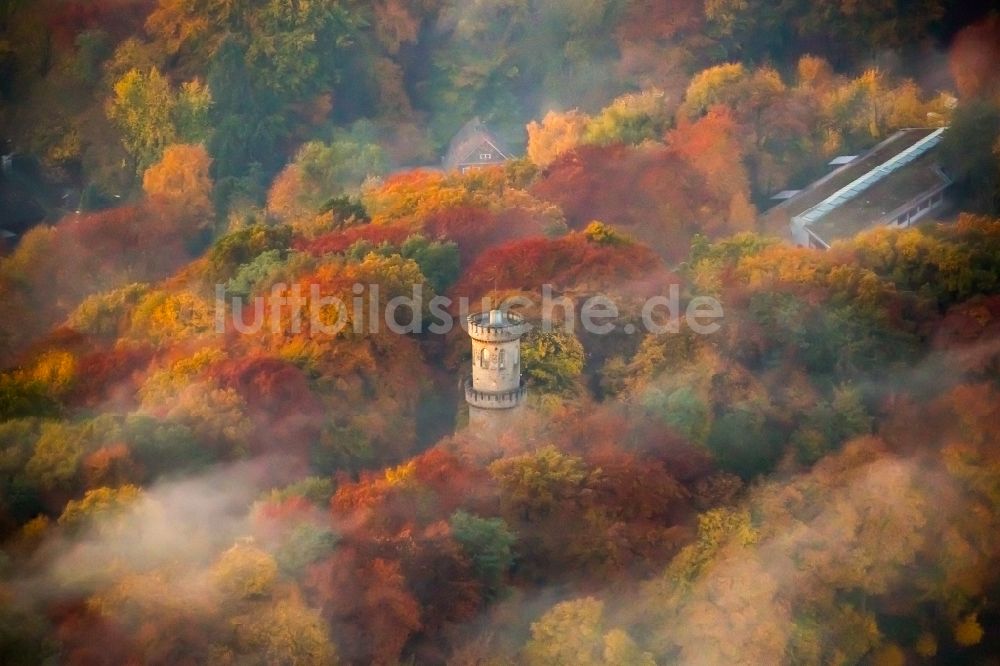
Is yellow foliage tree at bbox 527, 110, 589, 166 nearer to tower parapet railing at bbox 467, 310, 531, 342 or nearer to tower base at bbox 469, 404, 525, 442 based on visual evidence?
tower parapet railing at bbox 467, 310, 531, 342

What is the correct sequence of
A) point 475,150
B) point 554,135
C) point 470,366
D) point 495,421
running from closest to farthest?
point 495,421
point 470,366
point 554,135
point 475,150

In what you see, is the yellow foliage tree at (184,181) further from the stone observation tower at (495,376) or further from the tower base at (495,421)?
the tower base at (495,421)

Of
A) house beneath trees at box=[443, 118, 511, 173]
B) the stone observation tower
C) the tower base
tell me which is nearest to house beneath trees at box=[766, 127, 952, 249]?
house beneath trees at box=[443, 118, 511, 173]

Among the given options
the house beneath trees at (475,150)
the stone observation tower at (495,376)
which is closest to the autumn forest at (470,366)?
the house beneath trees at (475,150)

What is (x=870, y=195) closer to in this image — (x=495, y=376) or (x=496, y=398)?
(x=495, y=376)

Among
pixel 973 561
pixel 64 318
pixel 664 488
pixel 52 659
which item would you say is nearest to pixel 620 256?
pixel 664 488

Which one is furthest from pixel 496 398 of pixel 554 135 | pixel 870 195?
pixel 554 135
